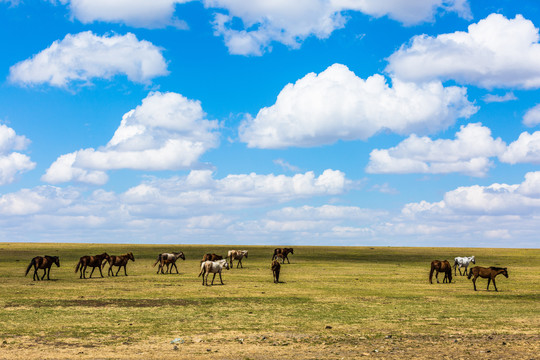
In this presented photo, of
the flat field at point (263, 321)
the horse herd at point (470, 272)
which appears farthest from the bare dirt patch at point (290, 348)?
the horse herd at point (470, 272)

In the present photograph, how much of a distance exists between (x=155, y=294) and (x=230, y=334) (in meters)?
11.7

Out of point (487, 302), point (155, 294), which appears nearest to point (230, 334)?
point (155, 294)

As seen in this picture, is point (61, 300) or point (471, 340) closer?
point (471, 340)

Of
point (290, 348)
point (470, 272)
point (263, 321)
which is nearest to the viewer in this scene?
point (290, 348)

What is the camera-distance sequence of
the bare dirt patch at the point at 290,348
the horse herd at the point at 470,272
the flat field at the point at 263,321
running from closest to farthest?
the bare dirt patch at the point at 290,348 < the flat field at the point at 263,321 < the horse herd at the point at 470,272

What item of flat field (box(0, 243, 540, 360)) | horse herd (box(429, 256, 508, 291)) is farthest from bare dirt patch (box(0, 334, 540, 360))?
horse herd (box(429, 256, 508, 291))

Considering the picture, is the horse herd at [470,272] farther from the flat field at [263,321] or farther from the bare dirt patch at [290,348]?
the bare dirt patch at [290,348]

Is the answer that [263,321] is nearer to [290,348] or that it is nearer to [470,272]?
[290,348]

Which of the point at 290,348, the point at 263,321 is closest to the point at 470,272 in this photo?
the point at 263,321

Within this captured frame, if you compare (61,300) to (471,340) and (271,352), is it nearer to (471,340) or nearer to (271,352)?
(271,352)

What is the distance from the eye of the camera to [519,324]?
66.9ft

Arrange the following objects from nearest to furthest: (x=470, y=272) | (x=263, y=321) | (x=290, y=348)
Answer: (x=290, y=348) < (x=263, y=321) < (x=470, y=272)

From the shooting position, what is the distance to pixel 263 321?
20641 mm

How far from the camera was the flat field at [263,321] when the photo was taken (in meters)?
15.6
